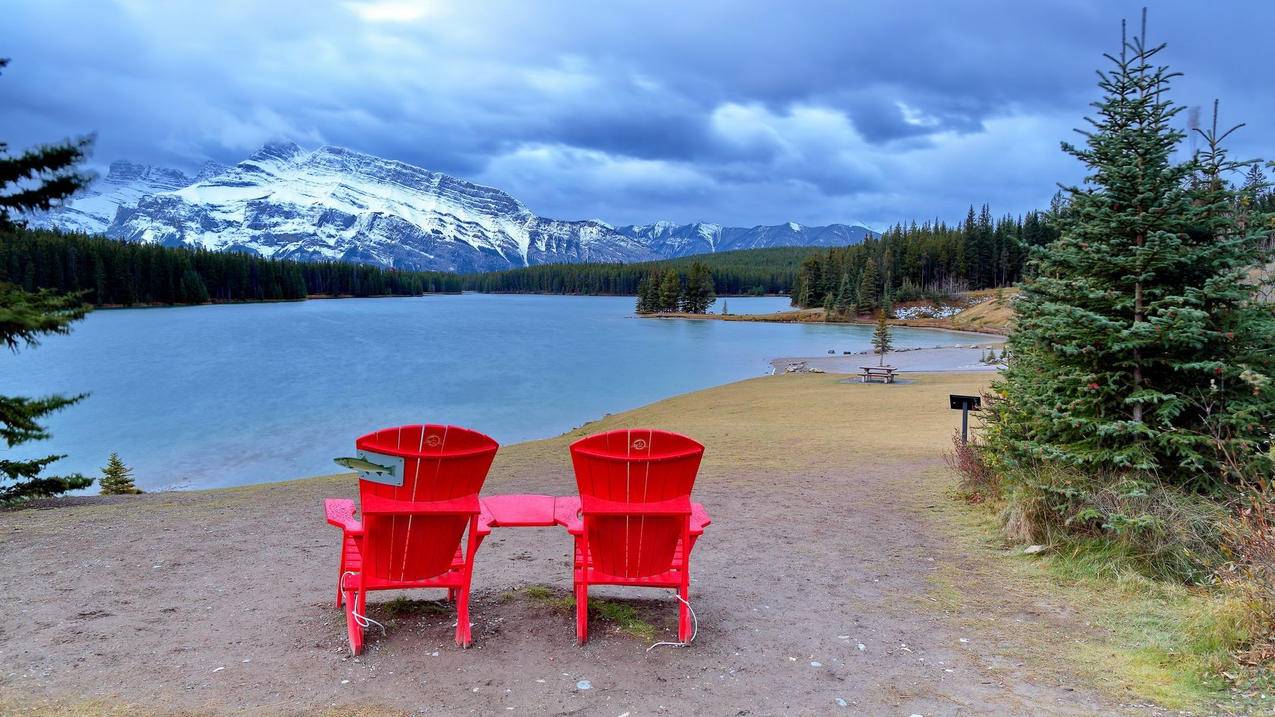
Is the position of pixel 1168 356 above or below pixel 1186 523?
above

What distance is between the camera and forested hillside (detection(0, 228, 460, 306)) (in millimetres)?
89250

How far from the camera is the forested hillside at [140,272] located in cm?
8925

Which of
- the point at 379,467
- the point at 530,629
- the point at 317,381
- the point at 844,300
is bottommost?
the point at 317,381

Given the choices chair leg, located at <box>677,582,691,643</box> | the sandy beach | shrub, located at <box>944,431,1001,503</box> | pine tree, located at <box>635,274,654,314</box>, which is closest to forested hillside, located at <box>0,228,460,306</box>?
the sandy beach

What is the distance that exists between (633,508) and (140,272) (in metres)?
121

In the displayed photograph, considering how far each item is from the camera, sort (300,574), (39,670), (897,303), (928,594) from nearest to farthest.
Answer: (39,670) < (928,594) < (300,574) < (897,303)

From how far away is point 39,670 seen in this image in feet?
13.1

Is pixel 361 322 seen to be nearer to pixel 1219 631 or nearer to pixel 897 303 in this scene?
pixel 897 303

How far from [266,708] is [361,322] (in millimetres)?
86204

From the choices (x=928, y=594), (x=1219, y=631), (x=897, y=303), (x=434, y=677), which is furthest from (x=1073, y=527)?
(x=897, y=303)

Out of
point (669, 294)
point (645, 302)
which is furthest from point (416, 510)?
point (645, 302)

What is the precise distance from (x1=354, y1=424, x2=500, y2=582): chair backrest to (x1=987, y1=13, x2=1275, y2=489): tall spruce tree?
16.8ft

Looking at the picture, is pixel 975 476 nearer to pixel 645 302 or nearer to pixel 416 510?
pixel 416 510

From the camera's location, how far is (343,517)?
479 cm
